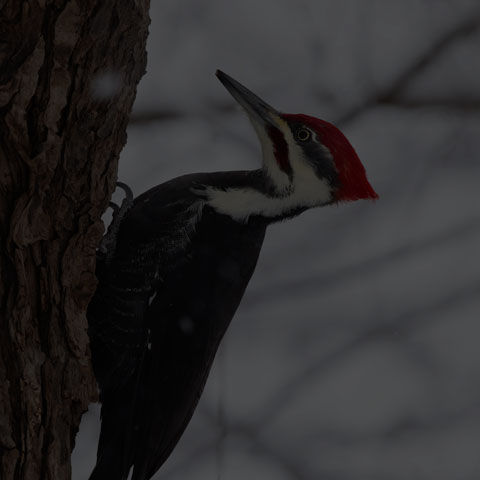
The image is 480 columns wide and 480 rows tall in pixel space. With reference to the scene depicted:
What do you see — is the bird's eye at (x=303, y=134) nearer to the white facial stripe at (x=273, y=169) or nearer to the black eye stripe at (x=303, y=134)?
the black eye stripe at (x=303, y=134)

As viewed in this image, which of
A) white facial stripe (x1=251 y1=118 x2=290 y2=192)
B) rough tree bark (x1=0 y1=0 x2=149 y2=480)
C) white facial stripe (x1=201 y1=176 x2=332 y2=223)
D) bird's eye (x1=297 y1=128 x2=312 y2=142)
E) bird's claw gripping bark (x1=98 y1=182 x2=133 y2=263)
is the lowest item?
rough tree bark (x1=0 y1=0 x2=149 y2=480)

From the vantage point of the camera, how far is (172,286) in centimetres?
262

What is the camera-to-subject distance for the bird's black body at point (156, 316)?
260 cm

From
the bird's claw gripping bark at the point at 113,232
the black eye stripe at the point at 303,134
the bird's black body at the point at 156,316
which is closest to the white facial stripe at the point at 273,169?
the black eye stripe at the point at 303,134

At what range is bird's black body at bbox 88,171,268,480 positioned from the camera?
260 cm

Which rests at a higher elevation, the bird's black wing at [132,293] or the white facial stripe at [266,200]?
the white facial stripe at [266,200]

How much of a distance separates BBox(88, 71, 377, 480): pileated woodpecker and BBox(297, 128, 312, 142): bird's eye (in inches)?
0.9

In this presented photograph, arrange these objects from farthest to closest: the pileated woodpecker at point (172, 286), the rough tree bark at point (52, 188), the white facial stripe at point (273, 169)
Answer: the white facial stripe at point (273, 169) → the pileated woodpecker at point (172, 286) → the rough tree bark at point (52, 188)

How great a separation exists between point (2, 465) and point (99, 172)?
0.74 metres

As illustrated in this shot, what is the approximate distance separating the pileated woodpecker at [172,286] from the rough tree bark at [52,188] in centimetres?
70

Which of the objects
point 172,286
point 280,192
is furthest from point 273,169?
point 172,286

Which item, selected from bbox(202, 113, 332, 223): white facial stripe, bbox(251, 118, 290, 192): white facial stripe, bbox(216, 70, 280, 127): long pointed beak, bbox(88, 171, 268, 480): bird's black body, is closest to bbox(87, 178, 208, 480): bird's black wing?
bbox(88, 171, 268, 480): bird's black body

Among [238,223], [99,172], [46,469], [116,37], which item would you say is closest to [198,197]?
[238,223]

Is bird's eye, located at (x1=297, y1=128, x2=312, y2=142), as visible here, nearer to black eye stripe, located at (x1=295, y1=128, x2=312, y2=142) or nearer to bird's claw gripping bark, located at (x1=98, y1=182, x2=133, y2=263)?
black eye stripe, located at (x1=295, y1=128, x2=312, y2=142)
